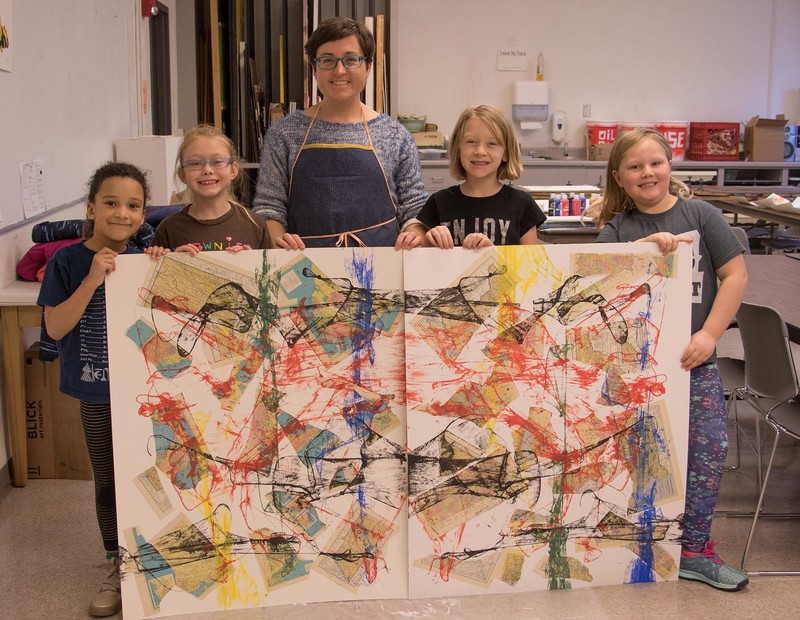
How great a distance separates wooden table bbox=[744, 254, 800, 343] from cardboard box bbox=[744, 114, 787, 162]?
3.99 metres

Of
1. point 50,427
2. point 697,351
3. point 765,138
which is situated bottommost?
point 50,427

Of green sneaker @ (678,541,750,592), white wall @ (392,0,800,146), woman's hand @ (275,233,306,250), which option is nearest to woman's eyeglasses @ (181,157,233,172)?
woman's hand @ (275,233,306,250)

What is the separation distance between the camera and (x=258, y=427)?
6.89 feet

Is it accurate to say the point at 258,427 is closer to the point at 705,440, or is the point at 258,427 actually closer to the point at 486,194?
the point at 486,194

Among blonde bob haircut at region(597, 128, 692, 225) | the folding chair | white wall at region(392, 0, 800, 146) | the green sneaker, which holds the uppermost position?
white wall at region(392, 0, 800, 146)

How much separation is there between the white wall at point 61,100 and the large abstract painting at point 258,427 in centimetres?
125

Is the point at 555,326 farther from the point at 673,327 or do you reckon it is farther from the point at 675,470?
the point at 675,470

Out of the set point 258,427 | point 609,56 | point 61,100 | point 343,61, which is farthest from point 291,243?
point 609,56

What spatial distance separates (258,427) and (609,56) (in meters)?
6.60

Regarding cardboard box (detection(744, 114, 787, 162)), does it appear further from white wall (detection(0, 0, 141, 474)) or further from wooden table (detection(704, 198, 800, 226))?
white wall (detection(0, 0, 141, 474))

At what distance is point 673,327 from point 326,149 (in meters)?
1.06

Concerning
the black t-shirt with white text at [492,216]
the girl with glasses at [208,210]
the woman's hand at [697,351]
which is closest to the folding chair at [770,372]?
the woman's hand at [697,351]

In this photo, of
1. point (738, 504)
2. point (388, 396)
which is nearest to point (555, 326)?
point (388, 396)

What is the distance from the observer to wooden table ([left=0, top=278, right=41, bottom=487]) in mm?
2961
